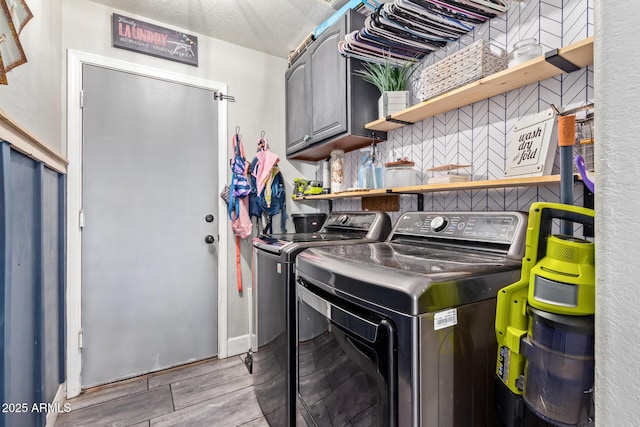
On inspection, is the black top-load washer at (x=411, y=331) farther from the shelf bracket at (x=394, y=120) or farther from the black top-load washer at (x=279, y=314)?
the shelf bracket at (x=394, y=120)

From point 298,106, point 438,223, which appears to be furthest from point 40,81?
point 438,223

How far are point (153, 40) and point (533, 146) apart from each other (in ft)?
8.49

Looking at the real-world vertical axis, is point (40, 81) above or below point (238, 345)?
Answer: above

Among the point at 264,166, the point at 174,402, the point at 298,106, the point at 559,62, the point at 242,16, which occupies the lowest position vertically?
the point at 174,402

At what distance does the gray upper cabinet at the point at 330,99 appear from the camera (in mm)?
1818

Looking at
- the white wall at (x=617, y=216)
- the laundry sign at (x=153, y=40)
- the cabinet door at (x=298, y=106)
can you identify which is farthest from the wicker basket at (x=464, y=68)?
the laundry sign at (x=153, y=40)

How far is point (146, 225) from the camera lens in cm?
219

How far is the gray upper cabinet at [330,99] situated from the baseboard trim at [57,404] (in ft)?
7.36

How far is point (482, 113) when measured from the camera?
1.41m

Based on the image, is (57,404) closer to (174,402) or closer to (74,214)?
(174,402)

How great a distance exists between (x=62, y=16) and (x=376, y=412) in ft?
9.40

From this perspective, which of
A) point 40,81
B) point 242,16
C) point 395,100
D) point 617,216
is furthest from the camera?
point 242,16

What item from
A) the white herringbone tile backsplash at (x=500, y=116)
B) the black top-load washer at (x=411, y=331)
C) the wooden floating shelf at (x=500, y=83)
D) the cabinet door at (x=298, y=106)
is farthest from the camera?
the cabinet door at (x=298, y=106)

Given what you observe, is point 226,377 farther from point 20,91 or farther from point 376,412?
point 20,91
